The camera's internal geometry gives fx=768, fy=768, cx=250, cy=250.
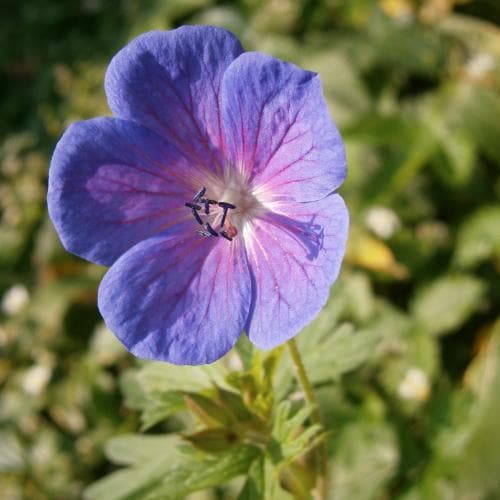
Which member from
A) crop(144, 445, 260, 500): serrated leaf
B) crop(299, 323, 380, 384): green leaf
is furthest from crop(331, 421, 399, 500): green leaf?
crop(144, 445, 260, 500): serrated leaf

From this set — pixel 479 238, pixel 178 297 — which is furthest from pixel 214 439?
pixel 479 238

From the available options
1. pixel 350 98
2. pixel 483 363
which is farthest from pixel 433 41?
pixel 483 363

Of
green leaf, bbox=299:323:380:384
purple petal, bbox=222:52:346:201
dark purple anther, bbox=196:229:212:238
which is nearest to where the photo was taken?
purple petal, bbox=222:52:346:201

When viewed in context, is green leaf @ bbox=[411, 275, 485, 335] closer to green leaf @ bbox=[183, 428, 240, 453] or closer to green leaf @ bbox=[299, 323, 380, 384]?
green leaf @ bbox=[299, 323, 380, 384]

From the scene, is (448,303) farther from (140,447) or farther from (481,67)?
(140,447)

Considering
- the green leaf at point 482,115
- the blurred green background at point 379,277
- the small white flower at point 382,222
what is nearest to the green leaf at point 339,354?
the blurred green background at point 379,277

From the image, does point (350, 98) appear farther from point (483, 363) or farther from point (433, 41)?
point (483, 363)
